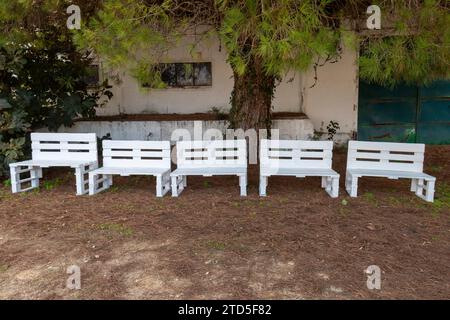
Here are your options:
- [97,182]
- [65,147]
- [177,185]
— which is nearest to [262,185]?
[177,185]

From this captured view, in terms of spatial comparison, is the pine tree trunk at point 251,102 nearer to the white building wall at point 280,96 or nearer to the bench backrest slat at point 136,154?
the bench backrest slat at point 136,154

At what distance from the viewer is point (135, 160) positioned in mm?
5645

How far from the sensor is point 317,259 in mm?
3447

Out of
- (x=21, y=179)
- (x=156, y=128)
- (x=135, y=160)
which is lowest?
(x=21, y=179)

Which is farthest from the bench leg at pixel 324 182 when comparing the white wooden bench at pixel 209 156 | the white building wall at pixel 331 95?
the white building wall at pixel 331 95

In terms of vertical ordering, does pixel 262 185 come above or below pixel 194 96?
below

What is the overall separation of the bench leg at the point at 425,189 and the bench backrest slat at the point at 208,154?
2.25m

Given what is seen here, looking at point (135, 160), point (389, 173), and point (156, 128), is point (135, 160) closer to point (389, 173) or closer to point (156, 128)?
point (156, 128)

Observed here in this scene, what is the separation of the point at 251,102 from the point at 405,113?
4879mm

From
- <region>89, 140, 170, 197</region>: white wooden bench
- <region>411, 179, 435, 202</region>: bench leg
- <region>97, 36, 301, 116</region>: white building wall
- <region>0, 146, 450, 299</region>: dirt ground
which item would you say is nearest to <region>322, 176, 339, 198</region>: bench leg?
<region>0, 146, 450, 299</region>: dirt ground

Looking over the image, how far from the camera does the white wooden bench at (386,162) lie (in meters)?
5.23

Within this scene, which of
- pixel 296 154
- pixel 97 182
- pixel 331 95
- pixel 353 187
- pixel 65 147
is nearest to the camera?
pixel 353 187

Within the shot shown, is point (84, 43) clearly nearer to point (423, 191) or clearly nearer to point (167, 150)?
point (167, 150)

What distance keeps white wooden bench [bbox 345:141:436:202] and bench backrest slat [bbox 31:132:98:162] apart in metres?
3.47
